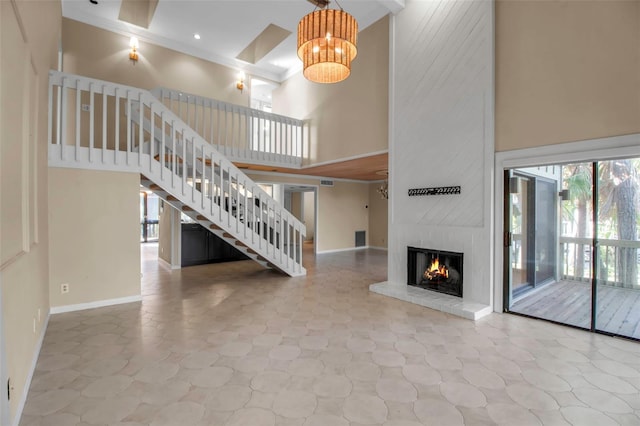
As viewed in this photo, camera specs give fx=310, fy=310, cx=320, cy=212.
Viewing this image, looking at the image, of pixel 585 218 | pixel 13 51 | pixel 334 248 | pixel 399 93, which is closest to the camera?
pixel 13 51

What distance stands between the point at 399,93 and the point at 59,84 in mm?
4797

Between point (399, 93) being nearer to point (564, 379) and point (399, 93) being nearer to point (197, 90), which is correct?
point (564, 379)

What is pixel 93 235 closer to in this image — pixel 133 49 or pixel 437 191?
pixel 133 49

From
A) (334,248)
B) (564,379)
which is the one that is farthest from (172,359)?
(334,248)

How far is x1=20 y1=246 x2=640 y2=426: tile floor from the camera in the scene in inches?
81.0

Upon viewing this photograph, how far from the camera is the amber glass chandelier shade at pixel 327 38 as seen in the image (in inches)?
122

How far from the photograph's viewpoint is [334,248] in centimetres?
989

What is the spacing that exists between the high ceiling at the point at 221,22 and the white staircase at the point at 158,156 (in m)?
1.70

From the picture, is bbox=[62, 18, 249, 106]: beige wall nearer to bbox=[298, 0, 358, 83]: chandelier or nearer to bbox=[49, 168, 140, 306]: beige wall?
bbox=[49, 168, 140, 306]: beige wall

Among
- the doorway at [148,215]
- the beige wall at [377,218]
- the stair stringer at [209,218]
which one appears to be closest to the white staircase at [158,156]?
the stair stringer at [209,218]

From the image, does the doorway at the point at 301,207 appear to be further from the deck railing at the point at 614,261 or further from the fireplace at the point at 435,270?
the deck railing at the point at 614,261

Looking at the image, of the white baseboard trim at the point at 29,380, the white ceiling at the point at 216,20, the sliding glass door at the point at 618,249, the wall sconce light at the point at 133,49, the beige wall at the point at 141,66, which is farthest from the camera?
the wall sconce light at the point at 133,49

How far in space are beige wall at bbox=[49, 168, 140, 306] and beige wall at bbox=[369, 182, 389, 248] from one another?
7624 mm

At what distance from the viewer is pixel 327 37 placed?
3.12 m
